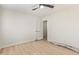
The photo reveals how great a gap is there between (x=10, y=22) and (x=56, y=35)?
10.5 ft

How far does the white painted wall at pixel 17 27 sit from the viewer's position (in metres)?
5.32

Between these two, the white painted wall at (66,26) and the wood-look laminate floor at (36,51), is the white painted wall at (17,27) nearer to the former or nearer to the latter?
the wood-look laminate floor at (36,51)

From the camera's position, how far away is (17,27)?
617 centimetres

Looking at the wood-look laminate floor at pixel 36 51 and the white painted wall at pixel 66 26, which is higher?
the white painted wall at pixel 66 26

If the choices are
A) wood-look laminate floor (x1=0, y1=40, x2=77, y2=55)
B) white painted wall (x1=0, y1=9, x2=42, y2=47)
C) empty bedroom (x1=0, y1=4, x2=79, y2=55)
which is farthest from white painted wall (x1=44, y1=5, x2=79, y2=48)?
white painted wall (x1=0, y1=9, x2=42, y2=47)

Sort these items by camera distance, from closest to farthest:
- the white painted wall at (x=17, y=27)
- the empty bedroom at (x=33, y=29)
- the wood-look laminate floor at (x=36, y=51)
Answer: the wood-look laminate floor at (x=36, y=51)
the empty bedroom at (x=33, y=29)
the white painted wall at (x=17, y=27)

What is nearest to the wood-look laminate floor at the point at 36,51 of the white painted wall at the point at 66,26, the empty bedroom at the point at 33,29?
the empty bedroom at the point at 33,29

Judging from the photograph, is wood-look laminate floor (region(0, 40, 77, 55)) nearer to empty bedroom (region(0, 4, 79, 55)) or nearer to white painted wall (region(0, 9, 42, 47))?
empty bedroom (region(0, 4, 79, 55))

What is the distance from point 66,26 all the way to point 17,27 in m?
3.13

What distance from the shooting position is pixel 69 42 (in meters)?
5.20

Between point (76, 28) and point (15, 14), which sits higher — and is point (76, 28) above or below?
below

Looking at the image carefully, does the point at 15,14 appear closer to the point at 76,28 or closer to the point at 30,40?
the point at 30,40

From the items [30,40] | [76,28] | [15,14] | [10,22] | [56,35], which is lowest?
[30,40]
